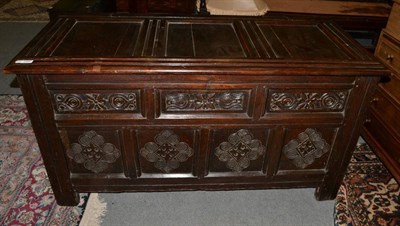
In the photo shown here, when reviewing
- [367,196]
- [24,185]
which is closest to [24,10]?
[24,185]

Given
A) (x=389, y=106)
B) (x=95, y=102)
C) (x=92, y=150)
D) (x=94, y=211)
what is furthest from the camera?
(x=389, y=106)

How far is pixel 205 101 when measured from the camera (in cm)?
144

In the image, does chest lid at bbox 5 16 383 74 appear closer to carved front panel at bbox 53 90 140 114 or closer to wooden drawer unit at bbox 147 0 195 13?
carved front panel at bbox 53 90 140 114

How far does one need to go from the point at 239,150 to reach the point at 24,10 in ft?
14.9

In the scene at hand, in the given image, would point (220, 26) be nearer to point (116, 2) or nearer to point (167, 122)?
point (167, 122)

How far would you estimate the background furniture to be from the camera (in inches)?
75.7

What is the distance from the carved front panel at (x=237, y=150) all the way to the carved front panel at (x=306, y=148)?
0.12 metres

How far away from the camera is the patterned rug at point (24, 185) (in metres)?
1.70

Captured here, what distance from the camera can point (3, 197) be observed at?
1.81 metres

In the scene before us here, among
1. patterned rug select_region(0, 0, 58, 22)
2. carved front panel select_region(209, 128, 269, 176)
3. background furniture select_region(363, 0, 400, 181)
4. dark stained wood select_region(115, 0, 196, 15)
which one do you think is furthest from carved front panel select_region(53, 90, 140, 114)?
patterned rug select_region(0, 0, 58, 22)

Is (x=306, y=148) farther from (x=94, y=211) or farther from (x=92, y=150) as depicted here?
(x=94, y=211)

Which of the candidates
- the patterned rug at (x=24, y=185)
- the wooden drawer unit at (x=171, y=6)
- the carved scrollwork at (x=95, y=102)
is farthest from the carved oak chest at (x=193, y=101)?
the wooden drawer unit at (x=171, y=6)

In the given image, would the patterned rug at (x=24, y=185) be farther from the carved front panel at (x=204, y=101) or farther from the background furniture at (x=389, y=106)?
the background furniture at (x=389, y=106)

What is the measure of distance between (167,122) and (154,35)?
45cm
